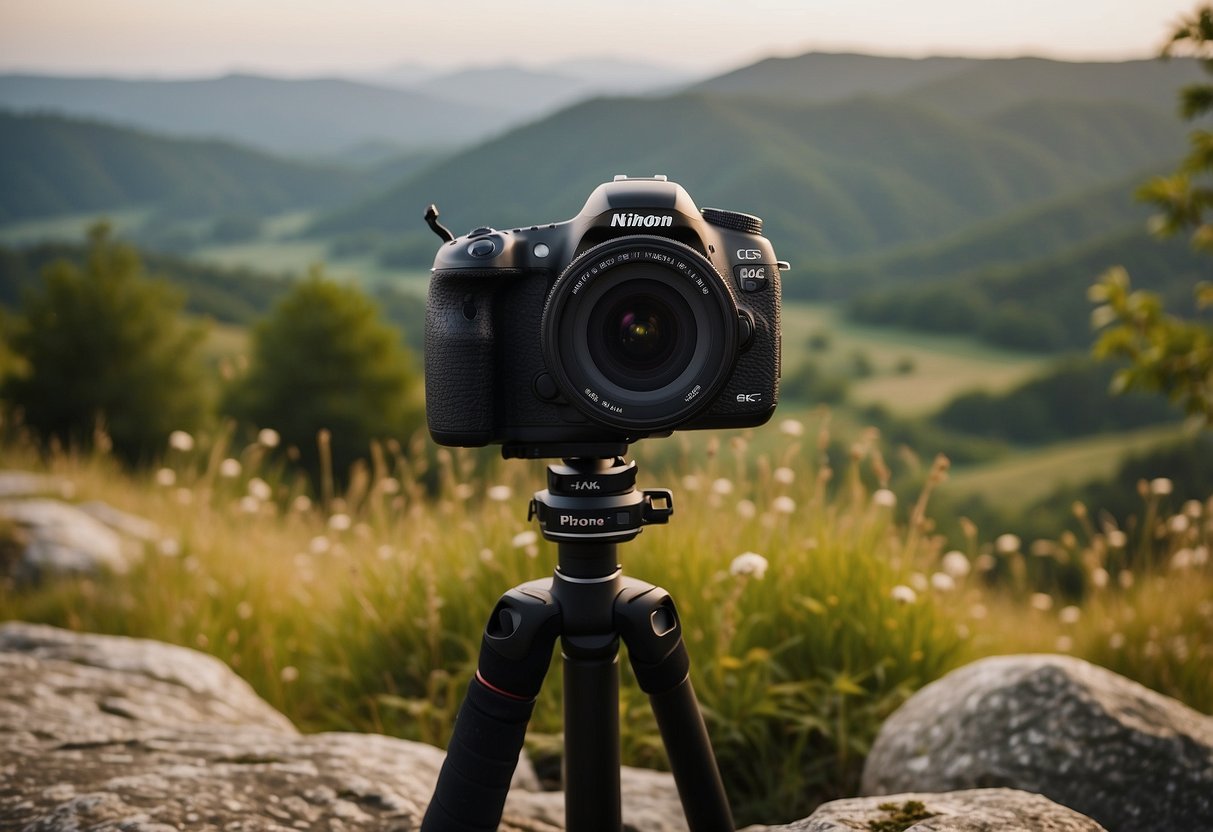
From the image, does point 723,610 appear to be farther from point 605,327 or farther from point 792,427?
point 605,327

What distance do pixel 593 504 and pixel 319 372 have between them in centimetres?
1917

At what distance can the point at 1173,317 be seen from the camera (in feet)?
20.8

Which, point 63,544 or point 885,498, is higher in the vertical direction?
point 885,498

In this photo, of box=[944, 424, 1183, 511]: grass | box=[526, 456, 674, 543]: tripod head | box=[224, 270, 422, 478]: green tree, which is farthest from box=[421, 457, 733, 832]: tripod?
box=[944, 424, 1183, 511]: grass

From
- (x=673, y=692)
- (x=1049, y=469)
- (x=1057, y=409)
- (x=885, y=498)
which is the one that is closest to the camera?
(x=673, y=692)

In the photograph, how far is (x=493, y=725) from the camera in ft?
7.06

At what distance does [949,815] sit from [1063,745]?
949mm

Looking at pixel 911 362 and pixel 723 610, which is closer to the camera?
pixel 723 610

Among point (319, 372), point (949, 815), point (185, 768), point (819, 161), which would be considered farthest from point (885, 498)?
point (819, 161)

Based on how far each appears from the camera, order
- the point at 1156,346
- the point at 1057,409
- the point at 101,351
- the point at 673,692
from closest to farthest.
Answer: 1. the point at 673,692
2. the point at 1156,346
3. the point at 101,351
4. the point at 1057,409

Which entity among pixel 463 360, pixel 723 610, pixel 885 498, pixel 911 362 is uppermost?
pixel 463 360

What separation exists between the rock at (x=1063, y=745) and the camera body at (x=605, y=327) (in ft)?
4.87

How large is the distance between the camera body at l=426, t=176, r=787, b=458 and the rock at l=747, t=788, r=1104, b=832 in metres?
0.91

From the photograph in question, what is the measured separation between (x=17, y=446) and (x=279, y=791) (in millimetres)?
9983
